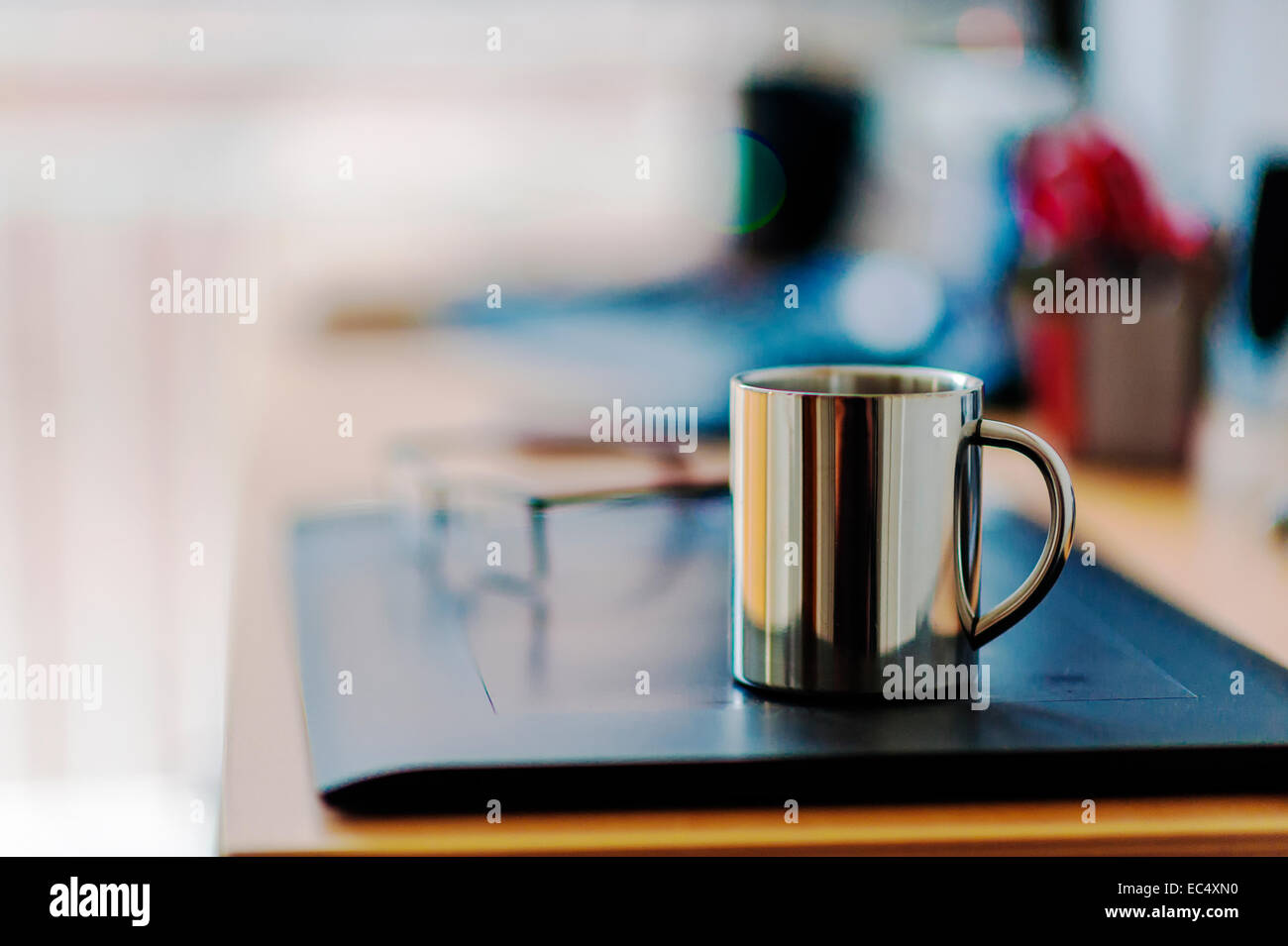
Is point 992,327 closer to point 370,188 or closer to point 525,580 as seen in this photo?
point 525,580

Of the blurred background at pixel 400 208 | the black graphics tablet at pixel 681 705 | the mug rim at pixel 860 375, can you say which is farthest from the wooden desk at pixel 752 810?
the blurred background at pixel 400 208

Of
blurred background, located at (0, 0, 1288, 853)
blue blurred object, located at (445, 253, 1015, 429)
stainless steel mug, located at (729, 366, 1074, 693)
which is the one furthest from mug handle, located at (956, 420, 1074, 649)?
blurred background, located at (0, 0, 1288, 853)

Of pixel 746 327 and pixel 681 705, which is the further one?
pixel 746 327

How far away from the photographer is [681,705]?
1.61 ft

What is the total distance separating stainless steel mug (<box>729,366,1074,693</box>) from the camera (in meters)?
0.49

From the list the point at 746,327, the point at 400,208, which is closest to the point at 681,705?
the point at 746,327

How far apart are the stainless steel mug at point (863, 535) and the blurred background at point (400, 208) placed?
754mm

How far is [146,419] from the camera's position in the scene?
7.53 ft

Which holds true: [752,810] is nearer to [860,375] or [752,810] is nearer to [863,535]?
[863,535]

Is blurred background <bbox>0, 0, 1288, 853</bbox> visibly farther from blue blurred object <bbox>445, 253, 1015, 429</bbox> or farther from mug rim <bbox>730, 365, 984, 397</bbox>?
mug rim <bbox>730, 365, 984, 397</bbox>

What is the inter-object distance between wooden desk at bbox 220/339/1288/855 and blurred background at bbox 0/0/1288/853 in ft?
1.19

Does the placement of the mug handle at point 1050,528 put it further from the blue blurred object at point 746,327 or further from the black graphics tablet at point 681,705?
the blue blurred object at point 746,327

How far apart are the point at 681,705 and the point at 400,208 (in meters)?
2.17

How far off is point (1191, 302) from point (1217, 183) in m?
0.48
